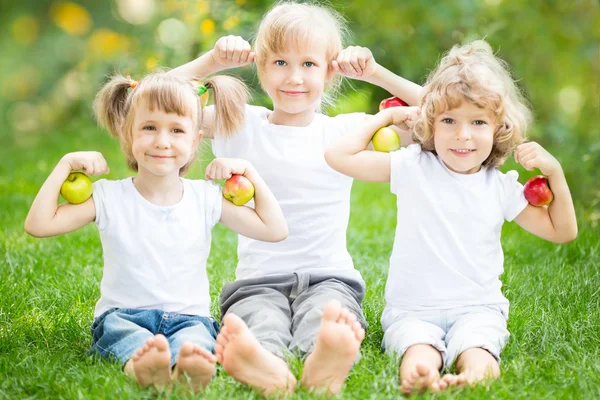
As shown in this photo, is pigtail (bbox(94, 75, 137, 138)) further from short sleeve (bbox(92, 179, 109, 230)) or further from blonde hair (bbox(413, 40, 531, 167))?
blonde hair (bbox(413, 40, 531, 167))

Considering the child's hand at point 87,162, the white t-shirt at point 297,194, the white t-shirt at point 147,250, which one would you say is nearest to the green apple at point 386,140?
the white t-shirt at point 297,194

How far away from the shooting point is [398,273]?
286 cm

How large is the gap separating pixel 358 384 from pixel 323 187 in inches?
35.7

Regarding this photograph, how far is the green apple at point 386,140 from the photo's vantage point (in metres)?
2.82

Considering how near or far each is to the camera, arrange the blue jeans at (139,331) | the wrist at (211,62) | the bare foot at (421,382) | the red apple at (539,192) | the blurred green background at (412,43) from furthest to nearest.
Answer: the blurred green background at (412,43)
the wrist at (211,62)
the red apple at (539,192)
the blue jeans at (139,331)
the bare foot at (421,382)

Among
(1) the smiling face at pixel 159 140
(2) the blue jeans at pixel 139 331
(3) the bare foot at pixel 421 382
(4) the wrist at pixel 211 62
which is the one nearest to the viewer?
(3) the bare foot at pixel 421 382

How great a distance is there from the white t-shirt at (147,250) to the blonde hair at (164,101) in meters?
0.20

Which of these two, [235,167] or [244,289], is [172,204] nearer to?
[235,167]

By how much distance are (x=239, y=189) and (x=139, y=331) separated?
0.59 m

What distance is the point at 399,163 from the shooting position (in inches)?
112

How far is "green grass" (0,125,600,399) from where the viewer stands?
2445 millimetres

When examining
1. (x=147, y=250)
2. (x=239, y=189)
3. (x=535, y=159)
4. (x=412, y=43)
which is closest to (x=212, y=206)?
(x=239, y=189)

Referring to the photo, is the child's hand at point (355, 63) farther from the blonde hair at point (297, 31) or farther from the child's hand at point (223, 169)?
the child's hand at point (223, 169)

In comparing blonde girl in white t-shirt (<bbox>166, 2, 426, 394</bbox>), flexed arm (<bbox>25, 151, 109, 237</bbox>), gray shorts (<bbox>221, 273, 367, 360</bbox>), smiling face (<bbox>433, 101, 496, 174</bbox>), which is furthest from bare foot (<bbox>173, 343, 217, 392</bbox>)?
smiling face (<bbox>433, 101, 496, 174</bbox>)
